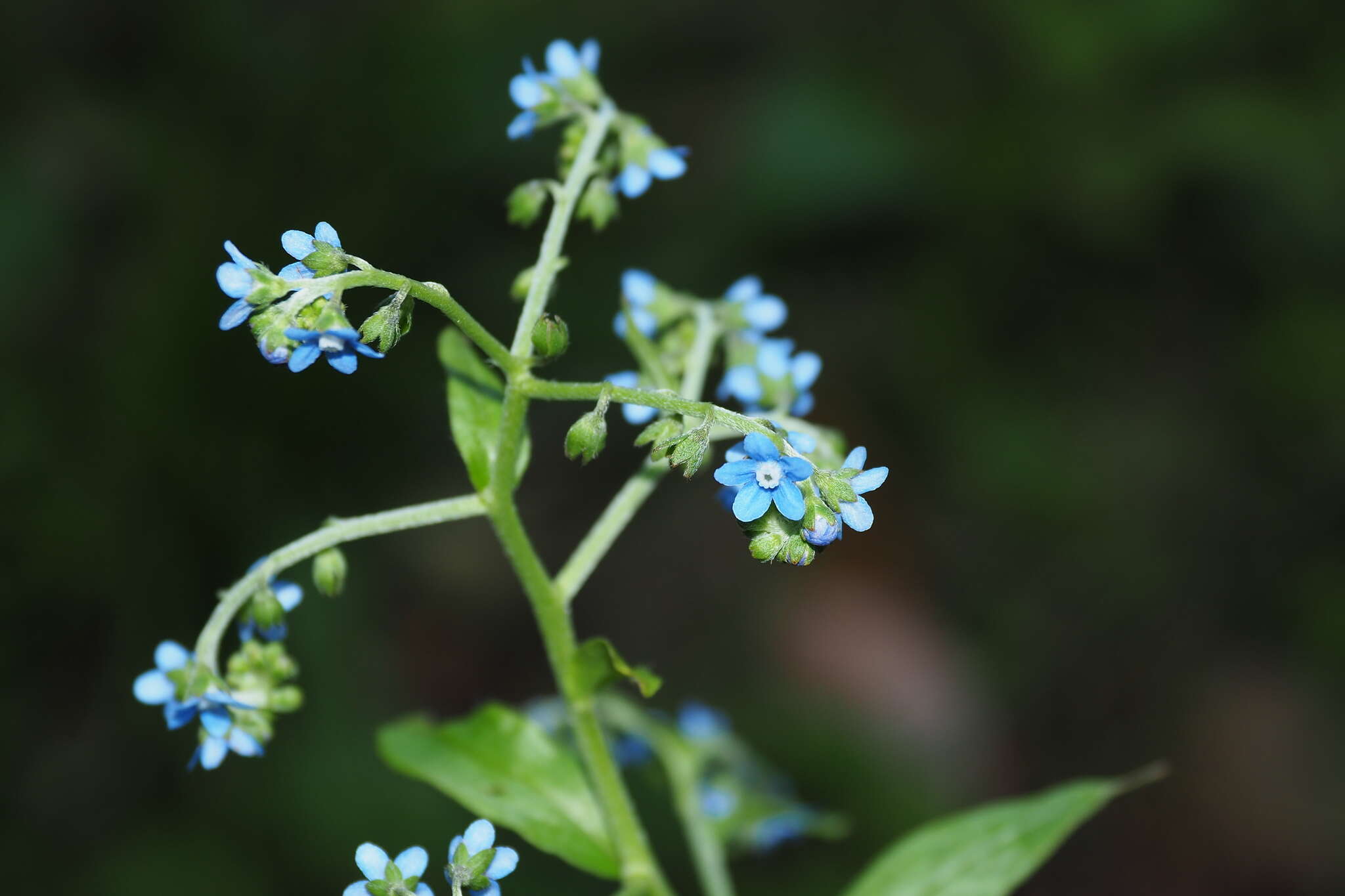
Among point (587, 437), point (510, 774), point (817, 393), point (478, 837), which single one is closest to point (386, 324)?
point (587, 437)

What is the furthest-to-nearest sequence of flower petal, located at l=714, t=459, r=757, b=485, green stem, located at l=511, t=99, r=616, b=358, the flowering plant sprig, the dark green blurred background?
the dark green blurred background
green stem, located at l=511, t=99, r=616, b=358
the flowering plant sprig
flower petal, located at l=714, t=459, r=757, b=485

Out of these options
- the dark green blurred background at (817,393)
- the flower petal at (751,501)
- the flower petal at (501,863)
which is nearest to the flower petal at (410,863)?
the flower petal at (501,863)

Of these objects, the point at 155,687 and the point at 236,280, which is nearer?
the point at 236,280

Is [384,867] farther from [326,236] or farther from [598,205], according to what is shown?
[598,205]

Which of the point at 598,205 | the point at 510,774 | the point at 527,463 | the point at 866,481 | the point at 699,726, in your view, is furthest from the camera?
the point at 699,726

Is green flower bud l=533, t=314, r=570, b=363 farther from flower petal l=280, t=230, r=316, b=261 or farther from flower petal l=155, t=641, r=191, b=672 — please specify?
flower petal l=155, t=641, r=191, b=672

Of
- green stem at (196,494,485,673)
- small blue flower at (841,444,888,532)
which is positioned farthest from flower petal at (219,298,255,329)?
small blue flower at (841,444,888,532)

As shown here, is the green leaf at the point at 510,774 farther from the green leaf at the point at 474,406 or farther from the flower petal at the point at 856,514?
the flower petal at the point at 856,514

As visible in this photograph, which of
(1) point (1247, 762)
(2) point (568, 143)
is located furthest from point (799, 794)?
(2) point (568, 143)
